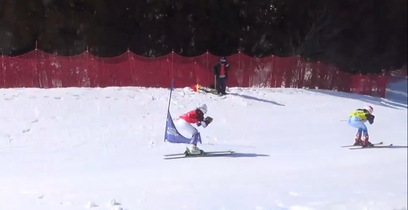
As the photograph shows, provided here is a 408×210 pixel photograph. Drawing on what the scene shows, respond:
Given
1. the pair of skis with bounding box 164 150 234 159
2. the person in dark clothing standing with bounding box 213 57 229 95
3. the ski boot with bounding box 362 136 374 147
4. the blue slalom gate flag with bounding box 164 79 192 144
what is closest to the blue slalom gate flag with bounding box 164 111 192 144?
the blue slalom gate flag with bounding box 164 79 192 144

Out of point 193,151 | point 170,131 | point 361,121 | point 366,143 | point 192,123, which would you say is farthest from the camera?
point 366,143

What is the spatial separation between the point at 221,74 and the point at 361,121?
1.05 m

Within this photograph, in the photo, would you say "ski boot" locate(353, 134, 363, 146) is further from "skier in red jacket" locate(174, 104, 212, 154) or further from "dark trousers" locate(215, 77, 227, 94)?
"skier in red jacket" locate(174, 104, 212, 154)

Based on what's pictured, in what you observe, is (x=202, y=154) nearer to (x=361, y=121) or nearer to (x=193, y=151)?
(x=193, y=151)

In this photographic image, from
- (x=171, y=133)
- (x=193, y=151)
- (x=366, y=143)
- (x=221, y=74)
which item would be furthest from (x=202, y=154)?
(x=366, y=143)

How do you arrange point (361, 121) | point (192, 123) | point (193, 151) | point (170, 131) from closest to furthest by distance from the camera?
point (192, 123), point (170, 131), point (193, 151), point (361, 121)

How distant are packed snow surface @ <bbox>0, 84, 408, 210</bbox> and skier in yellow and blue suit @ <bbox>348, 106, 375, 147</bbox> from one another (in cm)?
6

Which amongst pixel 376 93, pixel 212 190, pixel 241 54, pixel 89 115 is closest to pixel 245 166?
pixel 212 190

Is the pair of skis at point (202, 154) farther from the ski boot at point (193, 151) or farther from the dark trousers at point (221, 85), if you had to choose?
the dark trousers at point (221, 85)

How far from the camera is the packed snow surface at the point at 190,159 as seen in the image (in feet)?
10.9

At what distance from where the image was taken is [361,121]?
4844 millimetres

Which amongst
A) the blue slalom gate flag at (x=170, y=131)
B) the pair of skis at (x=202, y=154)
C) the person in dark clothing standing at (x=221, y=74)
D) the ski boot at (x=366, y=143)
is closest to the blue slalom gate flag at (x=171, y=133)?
the blue slalom gate flag at (x=170, y=131)

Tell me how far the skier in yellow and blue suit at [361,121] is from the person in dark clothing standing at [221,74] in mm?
933

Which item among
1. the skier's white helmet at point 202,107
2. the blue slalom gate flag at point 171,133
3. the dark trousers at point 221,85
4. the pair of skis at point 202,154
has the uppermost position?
the dark trousers at point 221,85
